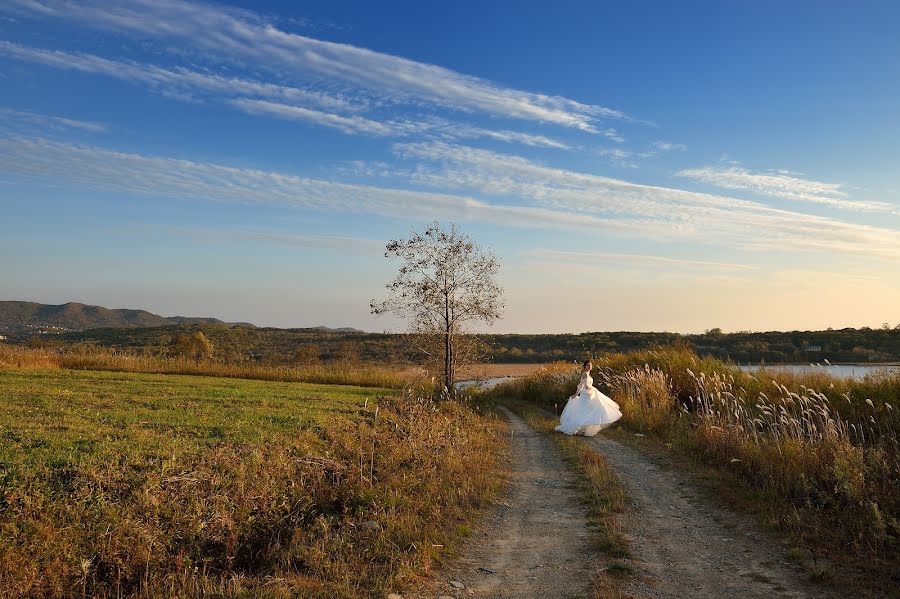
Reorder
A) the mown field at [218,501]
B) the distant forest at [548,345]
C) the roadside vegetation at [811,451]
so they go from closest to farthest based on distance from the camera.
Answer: the mown field at [218,501], the roadside vegetation at [811,451], the distant forest at [548,345]

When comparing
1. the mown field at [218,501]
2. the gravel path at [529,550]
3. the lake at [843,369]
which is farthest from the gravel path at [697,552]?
the lake at [843,369]

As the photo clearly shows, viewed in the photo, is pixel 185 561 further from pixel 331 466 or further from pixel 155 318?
pixel 155 318

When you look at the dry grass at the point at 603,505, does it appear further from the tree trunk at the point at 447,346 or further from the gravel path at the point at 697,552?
the tree trunk at the point at 447,346

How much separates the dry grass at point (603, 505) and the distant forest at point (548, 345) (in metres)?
9.88

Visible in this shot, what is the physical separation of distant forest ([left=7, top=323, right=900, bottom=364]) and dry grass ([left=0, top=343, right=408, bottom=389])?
180 centimetres

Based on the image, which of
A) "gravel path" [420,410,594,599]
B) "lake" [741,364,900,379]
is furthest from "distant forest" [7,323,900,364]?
"gravel path" [420,410,594,599]

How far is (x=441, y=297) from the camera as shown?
2550cm

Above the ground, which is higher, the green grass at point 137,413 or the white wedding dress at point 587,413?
the green grass at point 137,413

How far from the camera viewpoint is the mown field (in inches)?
232

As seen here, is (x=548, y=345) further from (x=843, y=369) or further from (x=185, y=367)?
(x=843, y=369)

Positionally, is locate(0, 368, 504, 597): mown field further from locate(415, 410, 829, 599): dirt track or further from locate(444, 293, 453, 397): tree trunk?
locate(444, 293, 453, 397): tree trunk

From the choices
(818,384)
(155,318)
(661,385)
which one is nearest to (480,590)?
(818,384)

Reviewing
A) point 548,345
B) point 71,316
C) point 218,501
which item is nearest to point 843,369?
point 218,501

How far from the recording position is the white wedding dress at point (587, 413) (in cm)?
1717
